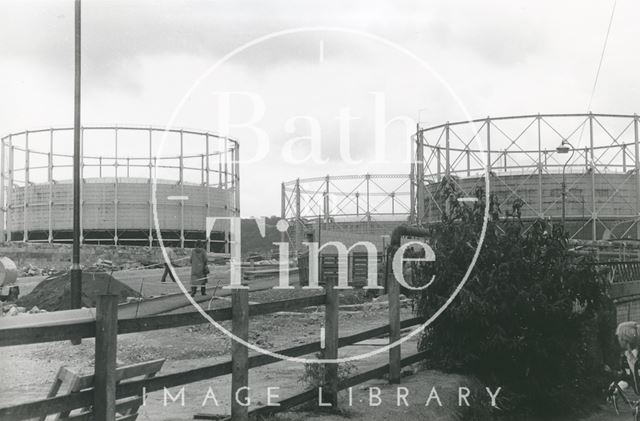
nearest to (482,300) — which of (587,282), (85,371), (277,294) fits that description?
(587,282)

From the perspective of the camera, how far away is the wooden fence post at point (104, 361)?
4562mm

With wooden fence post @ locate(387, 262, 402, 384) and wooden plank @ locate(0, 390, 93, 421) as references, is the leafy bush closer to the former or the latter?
wooden fence post @ locate(387, 262, 402, 384)

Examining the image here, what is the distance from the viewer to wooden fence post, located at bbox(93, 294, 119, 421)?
456 cm

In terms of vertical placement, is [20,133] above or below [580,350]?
above

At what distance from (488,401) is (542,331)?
1303 millimetres

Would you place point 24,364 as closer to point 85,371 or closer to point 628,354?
point 85,371

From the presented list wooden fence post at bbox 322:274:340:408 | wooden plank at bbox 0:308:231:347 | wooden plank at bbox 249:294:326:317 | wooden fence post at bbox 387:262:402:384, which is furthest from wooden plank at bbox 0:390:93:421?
wooden fence post at bbox 387:262:402:384

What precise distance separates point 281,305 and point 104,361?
2.18 m

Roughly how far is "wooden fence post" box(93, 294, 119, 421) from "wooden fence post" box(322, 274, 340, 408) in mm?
2727

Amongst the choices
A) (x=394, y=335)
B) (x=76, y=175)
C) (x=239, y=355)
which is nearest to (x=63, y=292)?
(x=76, y=175)

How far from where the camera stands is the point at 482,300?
9.05 metres

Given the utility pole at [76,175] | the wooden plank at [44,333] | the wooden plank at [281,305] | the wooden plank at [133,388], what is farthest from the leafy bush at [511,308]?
the utility pole at [76,175]

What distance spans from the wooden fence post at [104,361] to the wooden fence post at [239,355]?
1.35 m

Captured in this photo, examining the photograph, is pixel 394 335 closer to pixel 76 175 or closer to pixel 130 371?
pixel 130 371
